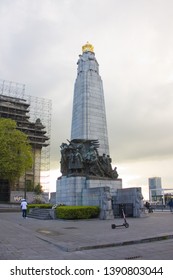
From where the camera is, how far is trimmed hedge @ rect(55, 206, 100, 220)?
2241cm

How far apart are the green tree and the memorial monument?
21.2 meters

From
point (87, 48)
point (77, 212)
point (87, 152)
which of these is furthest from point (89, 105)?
point (77, 212)

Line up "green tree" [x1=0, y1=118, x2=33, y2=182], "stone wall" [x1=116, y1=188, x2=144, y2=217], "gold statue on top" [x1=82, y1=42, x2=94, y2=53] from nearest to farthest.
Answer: "stone wall" [x1=116, y1=188, x2=144, y2=217], "gold statue on top" [x1=82, y1=42, x2=94, y2=53], "green tree" [x1=0, y1=118, x2=33, y2=182]

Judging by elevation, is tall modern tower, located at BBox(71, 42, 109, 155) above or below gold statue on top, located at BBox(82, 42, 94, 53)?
below

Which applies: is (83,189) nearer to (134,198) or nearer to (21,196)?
(134,198)

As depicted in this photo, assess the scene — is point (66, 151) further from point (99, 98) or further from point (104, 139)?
point (99, 98)

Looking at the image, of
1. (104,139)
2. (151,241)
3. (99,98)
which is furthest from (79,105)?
(151,241)

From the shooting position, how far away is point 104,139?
103 ft

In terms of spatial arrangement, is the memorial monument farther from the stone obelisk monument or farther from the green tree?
the green tree

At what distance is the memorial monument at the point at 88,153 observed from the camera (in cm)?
2627

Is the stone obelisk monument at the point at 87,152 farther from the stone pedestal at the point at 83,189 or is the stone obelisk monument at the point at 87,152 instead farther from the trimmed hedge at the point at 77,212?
the trimmed hedge at the point at 77,212

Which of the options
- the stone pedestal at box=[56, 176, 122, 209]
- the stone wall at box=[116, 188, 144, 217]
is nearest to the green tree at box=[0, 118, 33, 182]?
the stone pedestal at box=[56, 176, 122, 209]

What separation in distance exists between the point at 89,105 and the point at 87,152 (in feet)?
20.7

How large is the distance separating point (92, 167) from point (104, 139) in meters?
5.02
